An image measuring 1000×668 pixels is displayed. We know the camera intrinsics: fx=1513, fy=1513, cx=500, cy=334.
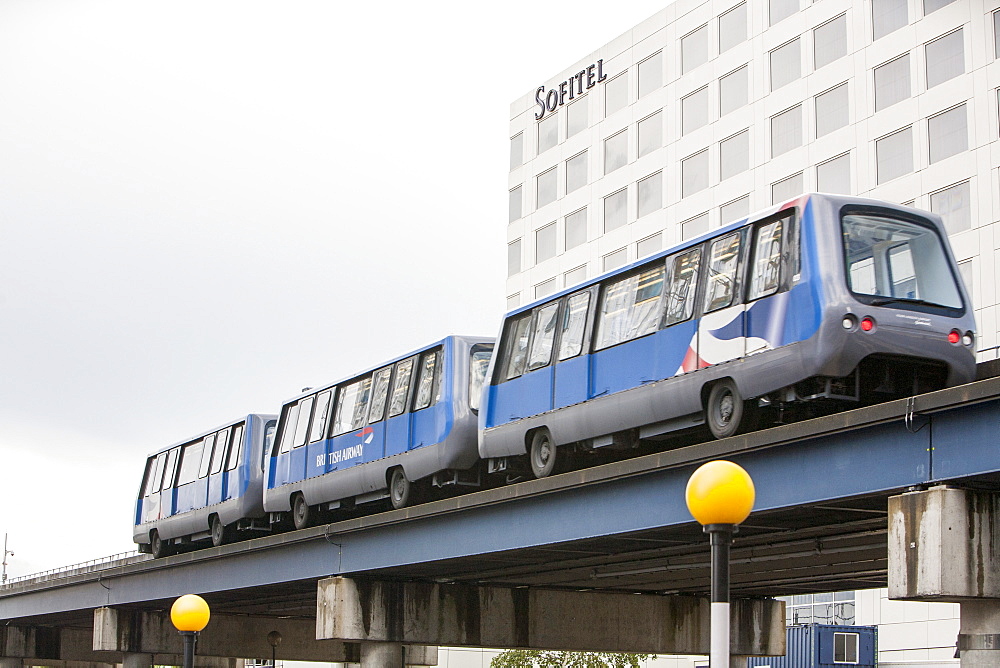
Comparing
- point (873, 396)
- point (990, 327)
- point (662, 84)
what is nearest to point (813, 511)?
point (873, 396)

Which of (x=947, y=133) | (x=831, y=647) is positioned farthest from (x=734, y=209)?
(x=831, y=647)

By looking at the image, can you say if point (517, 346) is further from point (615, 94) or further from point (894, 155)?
point (615, 94)

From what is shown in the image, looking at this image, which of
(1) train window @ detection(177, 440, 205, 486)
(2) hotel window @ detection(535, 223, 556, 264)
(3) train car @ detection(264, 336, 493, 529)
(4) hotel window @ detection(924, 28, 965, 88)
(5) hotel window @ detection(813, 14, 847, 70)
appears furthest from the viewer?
(2) hotel window @ detection(535, 223, 556, 264)

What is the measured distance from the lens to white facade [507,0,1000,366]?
143 ft

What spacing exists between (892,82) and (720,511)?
130ft

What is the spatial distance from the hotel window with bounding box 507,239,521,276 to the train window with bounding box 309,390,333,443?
1451 inches

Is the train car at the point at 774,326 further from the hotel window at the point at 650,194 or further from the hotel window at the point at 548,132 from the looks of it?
the hotel window at the point at 548,132

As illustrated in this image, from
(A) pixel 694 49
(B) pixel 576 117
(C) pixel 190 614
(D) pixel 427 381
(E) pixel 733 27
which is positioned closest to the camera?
(C) pixel 190 614

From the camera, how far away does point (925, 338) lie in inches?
589

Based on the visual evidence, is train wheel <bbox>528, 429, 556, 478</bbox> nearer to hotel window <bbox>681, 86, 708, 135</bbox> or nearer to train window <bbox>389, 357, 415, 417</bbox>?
train window <bbox>389, 357, 415, 417</bbox>

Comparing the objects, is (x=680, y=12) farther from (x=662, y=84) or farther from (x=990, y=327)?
(x=990, y=327)

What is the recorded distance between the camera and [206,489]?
101ft

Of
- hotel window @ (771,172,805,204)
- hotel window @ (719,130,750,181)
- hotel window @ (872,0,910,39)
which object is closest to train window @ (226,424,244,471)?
hotel window @ (771,172,805,204)

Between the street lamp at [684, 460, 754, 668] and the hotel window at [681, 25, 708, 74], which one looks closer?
the street lamp at [684, 460, 754, 668]
